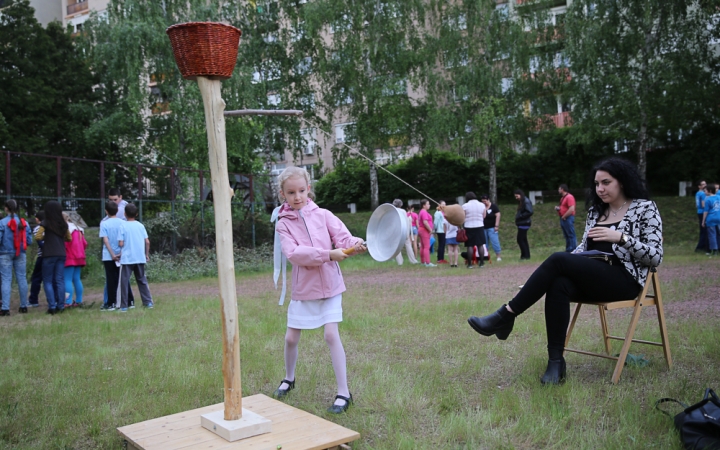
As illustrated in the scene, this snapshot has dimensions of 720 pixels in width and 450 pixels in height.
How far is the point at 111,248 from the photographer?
10102mm

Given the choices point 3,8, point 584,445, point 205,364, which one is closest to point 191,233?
point 205,364

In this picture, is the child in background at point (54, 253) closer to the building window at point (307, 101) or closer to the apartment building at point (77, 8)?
the building window at point (307, 101)

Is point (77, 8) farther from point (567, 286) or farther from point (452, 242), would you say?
point (567, 286)

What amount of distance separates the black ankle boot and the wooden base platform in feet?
5.39

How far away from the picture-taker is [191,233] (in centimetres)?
1783

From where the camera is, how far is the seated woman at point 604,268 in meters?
4.58

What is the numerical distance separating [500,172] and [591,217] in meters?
28.7

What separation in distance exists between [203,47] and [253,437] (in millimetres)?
2322

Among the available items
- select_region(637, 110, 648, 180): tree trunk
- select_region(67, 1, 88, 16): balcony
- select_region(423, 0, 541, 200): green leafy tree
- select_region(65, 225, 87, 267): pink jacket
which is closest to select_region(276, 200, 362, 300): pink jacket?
select_region(65, 225, 87, 267): pink jacket

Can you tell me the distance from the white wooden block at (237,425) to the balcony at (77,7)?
162 feet

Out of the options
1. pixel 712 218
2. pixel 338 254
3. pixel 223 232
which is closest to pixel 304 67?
pixel 712 218

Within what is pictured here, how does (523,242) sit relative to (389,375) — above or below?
above

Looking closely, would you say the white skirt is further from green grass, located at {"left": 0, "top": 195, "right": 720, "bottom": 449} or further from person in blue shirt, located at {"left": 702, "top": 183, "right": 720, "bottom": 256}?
person in blue shirt, located at {"left": 702, "top": 183, "right": 720, "bottom": 256}

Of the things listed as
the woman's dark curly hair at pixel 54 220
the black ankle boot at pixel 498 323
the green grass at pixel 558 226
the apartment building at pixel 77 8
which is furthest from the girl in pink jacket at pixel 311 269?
the apartment building at pixel 77 8
